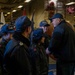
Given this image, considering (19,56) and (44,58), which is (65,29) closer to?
(44,58)

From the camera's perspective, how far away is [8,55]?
274 cm

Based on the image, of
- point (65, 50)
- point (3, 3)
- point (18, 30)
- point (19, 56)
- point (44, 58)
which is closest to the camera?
point (19, 56)

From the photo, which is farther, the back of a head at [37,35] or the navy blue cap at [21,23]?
the back of a head at [37,35]

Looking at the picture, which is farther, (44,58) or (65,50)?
(65,50)

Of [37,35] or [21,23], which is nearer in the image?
[21,23]

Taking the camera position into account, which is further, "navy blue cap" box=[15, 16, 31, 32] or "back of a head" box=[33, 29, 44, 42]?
"back of a head" box=[33, 29, 44, 42]

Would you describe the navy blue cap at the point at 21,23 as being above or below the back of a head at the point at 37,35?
above

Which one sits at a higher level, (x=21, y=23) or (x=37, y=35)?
(x=21, y=23)

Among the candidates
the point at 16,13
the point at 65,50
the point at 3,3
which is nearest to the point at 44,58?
the point at 65,50

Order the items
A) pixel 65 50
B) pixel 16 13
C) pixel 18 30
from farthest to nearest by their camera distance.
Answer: pixel 16 13 < pixel 65 50 < pixel 18 30

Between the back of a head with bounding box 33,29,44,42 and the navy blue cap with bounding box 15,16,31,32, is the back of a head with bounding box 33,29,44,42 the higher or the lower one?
the lower one

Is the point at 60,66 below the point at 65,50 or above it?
below

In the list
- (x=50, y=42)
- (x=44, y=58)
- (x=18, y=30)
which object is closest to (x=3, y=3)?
(x=50, y=42)

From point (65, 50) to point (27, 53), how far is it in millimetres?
2113
